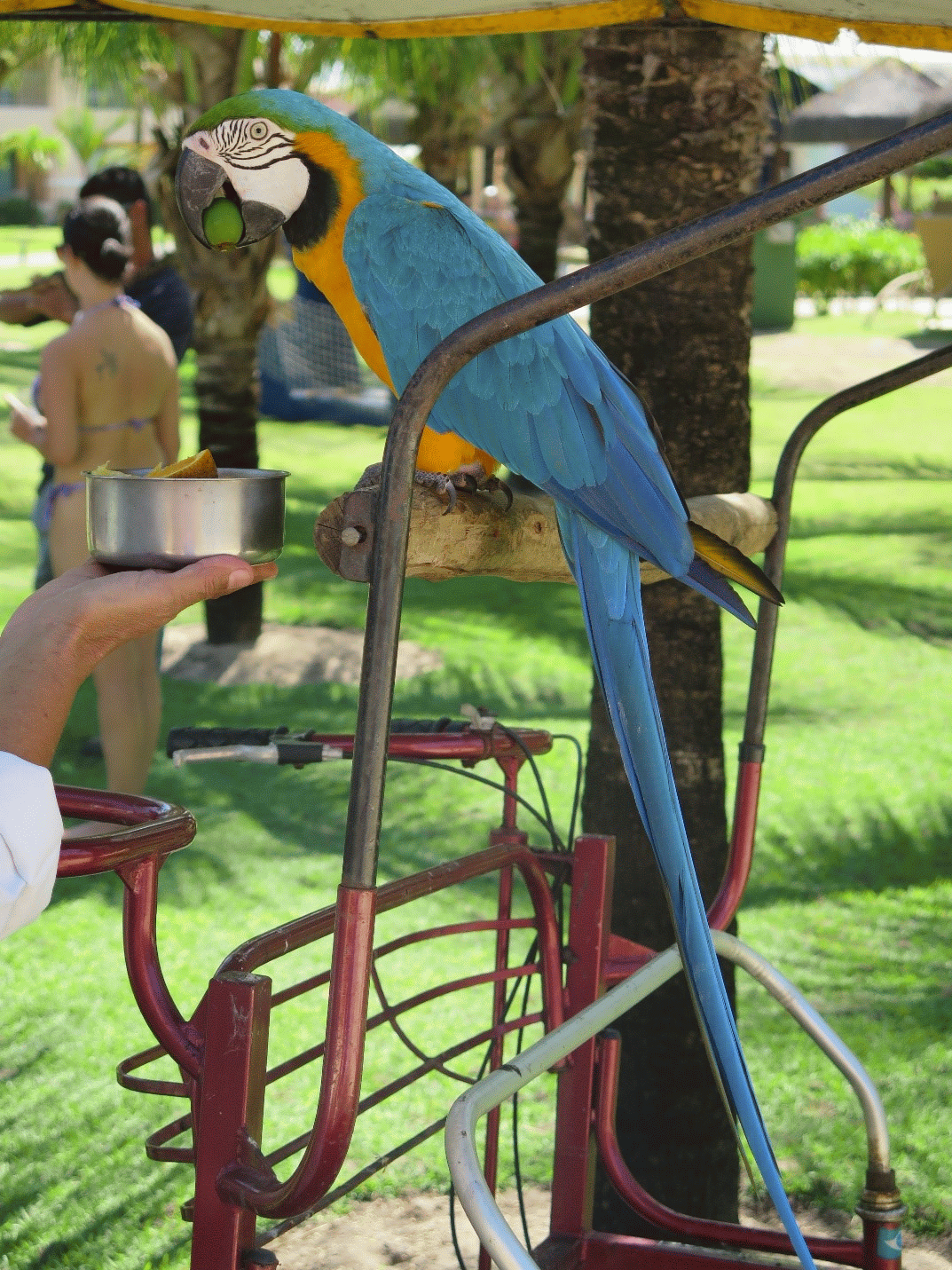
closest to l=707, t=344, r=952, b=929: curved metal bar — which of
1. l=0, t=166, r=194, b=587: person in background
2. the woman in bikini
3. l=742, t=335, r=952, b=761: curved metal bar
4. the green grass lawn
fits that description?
l=742, t=335, r=952, b=761: curved metal bar

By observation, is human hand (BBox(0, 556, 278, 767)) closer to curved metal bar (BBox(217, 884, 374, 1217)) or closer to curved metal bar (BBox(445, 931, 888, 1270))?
curved metal bar (BBox(217, 884, 374, 1217))

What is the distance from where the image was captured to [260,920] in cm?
316

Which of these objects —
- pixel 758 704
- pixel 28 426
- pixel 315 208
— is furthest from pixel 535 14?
pixel 28 426

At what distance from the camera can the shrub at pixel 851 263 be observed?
16.4 m

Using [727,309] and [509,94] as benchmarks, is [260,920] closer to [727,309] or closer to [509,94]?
[727,309]

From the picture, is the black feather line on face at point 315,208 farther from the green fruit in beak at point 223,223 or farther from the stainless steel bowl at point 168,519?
Answer: the stainless steel bowl at point 168,519

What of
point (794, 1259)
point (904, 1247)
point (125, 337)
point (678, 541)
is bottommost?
point (904, 1247)

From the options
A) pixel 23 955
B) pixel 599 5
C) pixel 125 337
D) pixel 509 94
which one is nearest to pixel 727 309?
pixel 599 5

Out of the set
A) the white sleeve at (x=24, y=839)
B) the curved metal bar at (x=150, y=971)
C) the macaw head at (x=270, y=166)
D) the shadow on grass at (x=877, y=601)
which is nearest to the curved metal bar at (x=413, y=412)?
the white sleeve at (x=24, y=839)

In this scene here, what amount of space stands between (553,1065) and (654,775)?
0.97ft

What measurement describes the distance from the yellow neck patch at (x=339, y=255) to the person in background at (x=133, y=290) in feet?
6.33

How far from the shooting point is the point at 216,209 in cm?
187

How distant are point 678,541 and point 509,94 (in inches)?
230

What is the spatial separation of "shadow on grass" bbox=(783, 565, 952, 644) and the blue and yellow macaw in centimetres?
403
